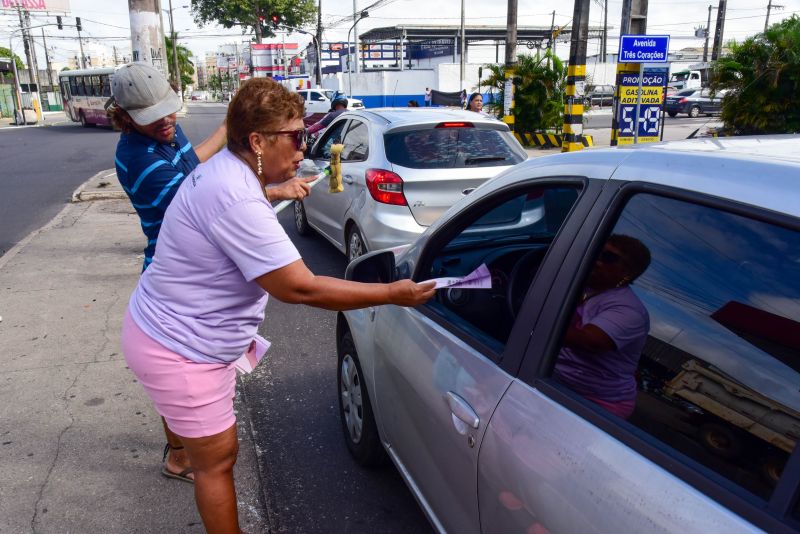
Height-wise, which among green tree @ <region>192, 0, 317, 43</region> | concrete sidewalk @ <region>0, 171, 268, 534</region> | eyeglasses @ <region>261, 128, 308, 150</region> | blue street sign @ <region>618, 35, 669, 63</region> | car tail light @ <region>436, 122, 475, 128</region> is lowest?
concrete sidewalk @ <region>0, 171, 268, 534</region>

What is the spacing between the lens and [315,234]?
845 centimetres

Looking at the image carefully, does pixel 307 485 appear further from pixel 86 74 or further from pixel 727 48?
pixel 86 74

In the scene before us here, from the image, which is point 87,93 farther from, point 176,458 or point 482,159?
point 176,458

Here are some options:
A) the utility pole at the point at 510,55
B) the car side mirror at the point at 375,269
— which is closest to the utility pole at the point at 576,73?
the utility pole at the point at 510,55

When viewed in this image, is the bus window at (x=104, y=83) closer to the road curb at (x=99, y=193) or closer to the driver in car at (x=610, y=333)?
the road curb at (x=99, y=193)

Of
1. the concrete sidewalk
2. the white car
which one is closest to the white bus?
the white car

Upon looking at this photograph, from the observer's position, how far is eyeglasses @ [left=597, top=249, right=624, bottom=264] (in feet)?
5.49

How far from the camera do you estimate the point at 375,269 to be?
267cm

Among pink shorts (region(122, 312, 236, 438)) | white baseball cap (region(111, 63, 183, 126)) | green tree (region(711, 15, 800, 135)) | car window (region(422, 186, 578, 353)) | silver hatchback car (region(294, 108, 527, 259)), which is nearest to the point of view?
pink shorts (region(122, 312, 236, 438))

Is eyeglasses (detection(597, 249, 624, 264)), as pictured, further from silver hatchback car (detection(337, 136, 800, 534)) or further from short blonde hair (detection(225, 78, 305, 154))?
short blonde hair (detection(225, 78, 305, 154))

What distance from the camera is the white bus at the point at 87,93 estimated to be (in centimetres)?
3344

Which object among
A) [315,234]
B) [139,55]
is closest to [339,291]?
[315,234]

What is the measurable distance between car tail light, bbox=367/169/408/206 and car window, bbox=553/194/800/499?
397cm

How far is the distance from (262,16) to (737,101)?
201 ft
